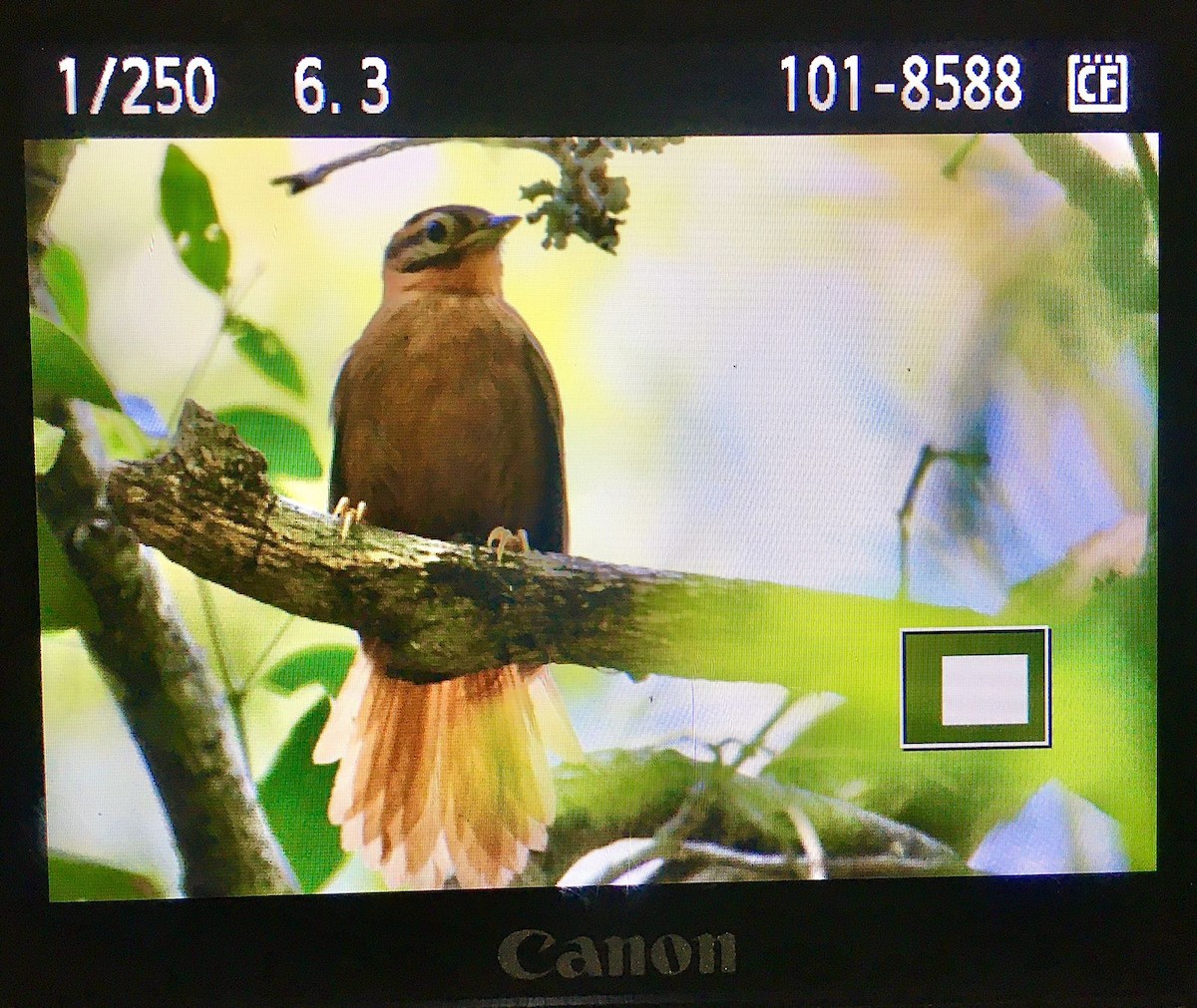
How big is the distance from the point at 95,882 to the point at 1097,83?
95 centimetres

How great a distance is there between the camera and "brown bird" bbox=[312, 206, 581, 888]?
79cm

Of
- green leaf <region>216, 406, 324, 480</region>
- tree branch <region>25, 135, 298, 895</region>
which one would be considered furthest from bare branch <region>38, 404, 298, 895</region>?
green leaf <region>216, 406, 324, 480</region>

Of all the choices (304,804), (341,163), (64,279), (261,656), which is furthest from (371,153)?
(304,804)

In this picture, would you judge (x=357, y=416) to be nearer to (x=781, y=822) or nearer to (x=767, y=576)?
(x=767, y=576)

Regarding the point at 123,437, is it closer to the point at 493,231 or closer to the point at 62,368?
the point at 62,368

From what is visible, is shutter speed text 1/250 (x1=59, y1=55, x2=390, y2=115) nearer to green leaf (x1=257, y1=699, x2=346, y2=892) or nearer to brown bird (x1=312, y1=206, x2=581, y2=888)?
brown bird (x1=312, y1=206, x2=581, y2=888)

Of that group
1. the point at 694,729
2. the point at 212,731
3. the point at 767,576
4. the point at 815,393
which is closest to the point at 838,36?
the point at 815,393

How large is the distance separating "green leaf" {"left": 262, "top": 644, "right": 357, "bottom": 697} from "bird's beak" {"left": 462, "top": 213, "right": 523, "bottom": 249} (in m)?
0.31

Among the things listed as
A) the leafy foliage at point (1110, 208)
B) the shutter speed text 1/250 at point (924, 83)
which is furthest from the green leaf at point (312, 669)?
the leafy foliage at point (1110, 208)

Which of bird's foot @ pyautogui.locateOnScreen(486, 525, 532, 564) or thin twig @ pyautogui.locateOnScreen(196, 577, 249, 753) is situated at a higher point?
bird's foot @ pyautogui.locateOnScreen(486, 525, 532, 564)

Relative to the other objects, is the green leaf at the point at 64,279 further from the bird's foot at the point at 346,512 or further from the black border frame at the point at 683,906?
the bird's foot at the point at 346,512

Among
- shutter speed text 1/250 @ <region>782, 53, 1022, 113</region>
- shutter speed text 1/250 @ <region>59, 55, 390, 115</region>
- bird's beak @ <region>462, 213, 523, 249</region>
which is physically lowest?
bird's beak @ <region>462, 213, 523, 249</region>

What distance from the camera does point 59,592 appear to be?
2.58 feet

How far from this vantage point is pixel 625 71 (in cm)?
78
